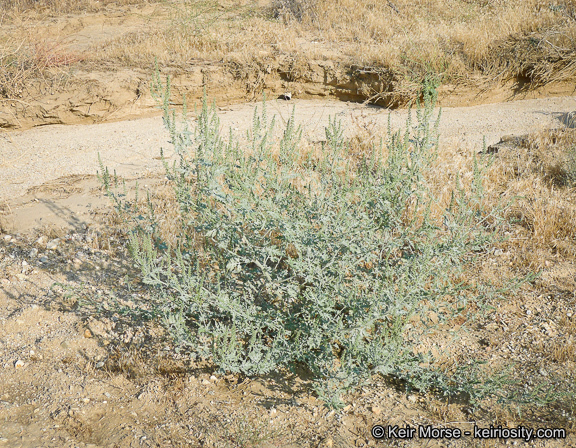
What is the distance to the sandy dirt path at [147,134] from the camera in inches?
242

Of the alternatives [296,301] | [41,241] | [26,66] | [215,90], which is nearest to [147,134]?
[215,90]

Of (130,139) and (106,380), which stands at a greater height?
(130,139)

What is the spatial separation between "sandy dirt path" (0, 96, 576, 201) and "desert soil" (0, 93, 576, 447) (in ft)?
3.92

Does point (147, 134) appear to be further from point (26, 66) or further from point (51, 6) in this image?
point (51, 6)

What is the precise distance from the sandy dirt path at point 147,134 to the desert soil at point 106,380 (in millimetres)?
1194

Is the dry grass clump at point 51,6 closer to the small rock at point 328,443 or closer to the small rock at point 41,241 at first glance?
the small rock at point 41,241

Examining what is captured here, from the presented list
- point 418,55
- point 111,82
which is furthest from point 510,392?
point 111,82

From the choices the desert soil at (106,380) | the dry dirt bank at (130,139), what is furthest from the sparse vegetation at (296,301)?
the dry dirt bank at (130,139)

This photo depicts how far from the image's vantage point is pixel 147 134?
7227 mm

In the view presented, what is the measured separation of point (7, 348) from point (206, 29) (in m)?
7.72

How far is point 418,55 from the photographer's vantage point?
773 centimetres

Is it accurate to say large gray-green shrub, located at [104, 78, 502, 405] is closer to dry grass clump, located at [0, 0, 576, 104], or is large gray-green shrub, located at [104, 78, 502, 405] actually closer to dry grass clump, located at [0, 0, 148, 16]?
dry grass clump, located at [0, 0, 576, 104]

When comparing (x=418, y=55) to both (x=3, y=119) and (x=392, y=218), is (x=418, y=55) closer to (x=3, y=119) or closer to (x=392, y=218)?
(x=392, y=218)

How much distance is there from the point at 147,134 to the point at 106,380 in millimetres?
4745
